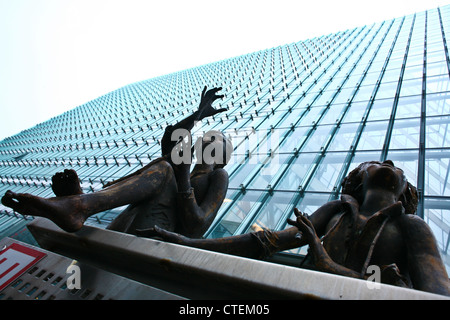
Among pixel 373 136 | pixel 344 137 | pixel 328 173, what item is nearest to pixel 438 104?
pixel 373 136

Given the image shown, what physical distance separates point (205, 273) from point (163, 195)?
175cm

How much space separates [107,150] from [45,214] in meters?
23.9

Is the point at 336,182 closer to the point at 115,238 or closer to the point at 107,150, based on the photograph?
the point at 115,238

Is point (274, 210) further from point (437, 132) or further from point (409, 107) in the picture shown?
point (409, 107)

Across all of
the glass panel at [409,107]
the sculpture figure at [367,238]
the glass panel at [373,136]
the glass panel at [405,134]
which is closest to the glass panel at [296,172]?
the glass panel at [373,136]

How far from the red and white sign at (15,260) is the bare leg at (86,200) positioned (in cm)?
53

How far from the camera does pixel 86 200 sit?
2.63 meters

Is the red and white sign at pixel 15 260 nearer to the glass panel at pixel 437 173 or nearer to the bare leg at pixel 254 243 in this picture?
the bare leg at pixel 254 243

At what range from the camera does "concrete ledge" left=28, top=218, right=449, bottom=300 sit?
4.92 feet

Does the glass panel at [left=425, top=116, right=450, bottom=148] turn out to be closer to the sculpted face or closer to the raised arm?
the sculpted face

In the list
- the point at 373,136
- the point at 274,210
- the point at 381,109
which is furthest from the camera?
the point at 381,109

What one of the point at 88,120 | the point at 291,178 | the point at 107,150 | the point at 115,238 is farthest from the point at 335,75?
the point at 88,120

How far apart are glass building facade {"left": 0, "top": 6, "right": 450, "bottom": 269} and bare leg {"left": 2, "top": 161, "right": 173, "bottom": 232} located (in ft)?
14.5

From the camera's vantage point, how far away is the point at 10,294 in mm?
2166
